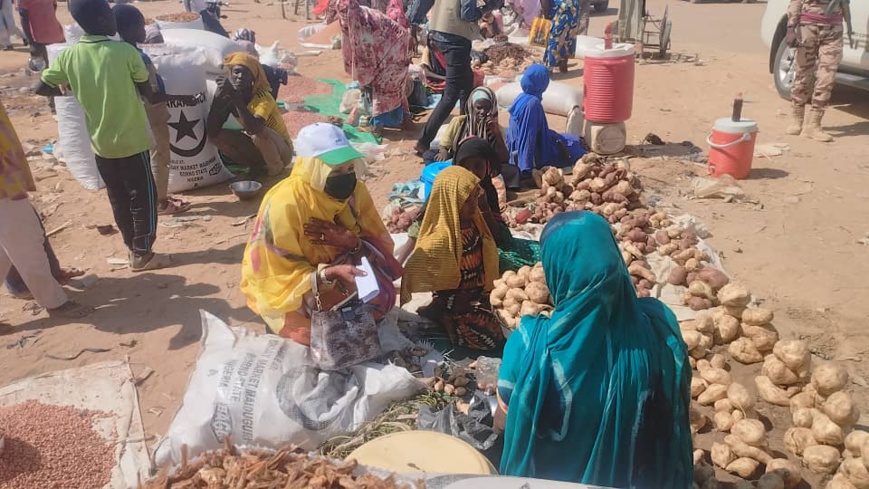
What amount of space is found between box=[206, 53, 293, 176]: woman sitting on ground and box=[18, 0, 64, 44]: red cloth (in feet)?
17.8

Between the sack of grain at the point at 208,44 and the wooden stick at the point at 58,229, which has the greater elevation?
the sack of grain at the point at 208,44

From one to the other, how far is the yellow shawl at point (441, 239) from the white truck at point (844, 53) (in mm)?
5605

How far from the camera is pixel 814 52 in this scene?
6.92 m

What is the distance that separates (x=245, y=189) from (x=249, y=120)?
0.64m

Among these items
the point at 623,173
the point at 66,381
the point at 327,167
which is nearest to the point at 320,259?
the point at 327,167

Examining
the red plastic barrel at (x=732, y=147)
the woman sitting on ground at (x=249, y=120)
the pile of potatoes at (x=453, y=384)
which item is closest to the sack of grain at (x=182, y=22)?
the woman sitting on ground at (x=249, y=120)

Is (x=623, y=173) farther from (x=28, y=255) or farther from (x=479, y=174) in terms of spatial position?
(x=28, y=255)

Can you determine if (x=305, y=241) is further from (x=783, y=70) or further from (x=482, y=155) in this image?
(x=783, y=70)

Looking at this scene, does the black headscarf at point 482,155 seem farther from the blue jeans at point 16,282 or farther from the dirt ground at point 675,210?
the blue jeans at point 16,282

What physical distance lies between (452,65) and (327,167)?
3976 mm

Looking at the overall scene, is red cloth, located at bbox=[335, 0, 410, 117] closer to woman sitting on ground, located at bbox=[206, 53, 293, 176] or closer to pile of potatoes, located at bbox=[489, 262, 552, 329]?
woman sitting on ground, located at bbox=[206, 53, 293, 176]

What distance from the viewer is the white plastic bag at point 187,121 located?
230 inches

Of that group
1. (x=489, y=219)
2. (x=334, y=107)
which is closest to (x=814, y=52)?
(x=489, y=219)

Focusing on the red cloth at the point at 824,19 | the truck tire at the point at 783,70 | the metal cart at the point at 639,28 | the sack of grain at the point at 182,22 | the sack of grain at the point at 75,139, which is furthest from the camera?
the metal cart at the point at 639,28
